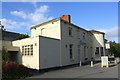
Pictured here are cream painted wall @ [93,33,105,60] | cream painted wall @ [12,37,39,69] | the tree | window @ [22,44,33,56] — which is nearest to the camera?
cream painted wall @ [12,37,39,69]

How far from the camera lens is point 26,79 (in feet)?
34.7

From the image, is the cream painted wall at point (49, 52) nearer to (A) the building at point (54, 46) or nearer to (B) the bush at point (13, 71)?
(A) the building at point (54, 46)

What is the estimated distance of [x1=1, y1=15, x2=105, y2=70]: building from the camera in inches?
578

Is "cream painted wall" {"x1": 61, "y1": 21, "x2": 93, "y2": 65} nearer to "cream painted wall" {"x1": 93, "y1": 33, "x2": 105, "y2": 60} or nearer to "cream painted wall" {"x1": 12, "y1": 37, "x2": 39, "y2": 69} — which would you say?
"cream painted wall" {"x1": 12, "y1": 37, "x2": 39, "y2": 69}

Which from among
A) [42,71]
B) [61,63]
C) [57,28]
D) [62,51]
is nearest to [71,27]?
[57,28]

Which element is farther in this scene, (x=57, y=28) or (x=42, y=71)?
(x=57, y=28)

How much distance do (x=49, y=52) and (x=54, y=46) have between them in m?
1.29

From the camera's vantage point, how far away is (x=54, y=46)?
54.2 feet

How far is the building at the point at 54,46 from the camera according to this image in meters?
14.7

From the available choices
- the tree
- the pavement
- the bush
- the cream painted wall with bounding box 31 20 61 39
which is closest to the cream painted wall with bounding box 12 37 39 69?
the pavement

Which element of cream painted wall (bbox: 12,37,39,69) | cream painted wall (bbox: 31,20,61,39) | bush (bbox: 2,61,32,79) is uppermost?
cream painted wall (bbox: 31,20,61,39)

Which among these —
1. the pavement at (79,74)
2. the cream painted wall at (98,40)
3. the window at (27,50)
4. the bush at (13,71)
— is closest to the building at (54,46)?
the window at (27,50)

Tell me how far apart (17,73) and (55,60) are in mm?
5890

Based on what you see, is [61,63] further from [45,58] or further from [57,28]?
[57,28]
